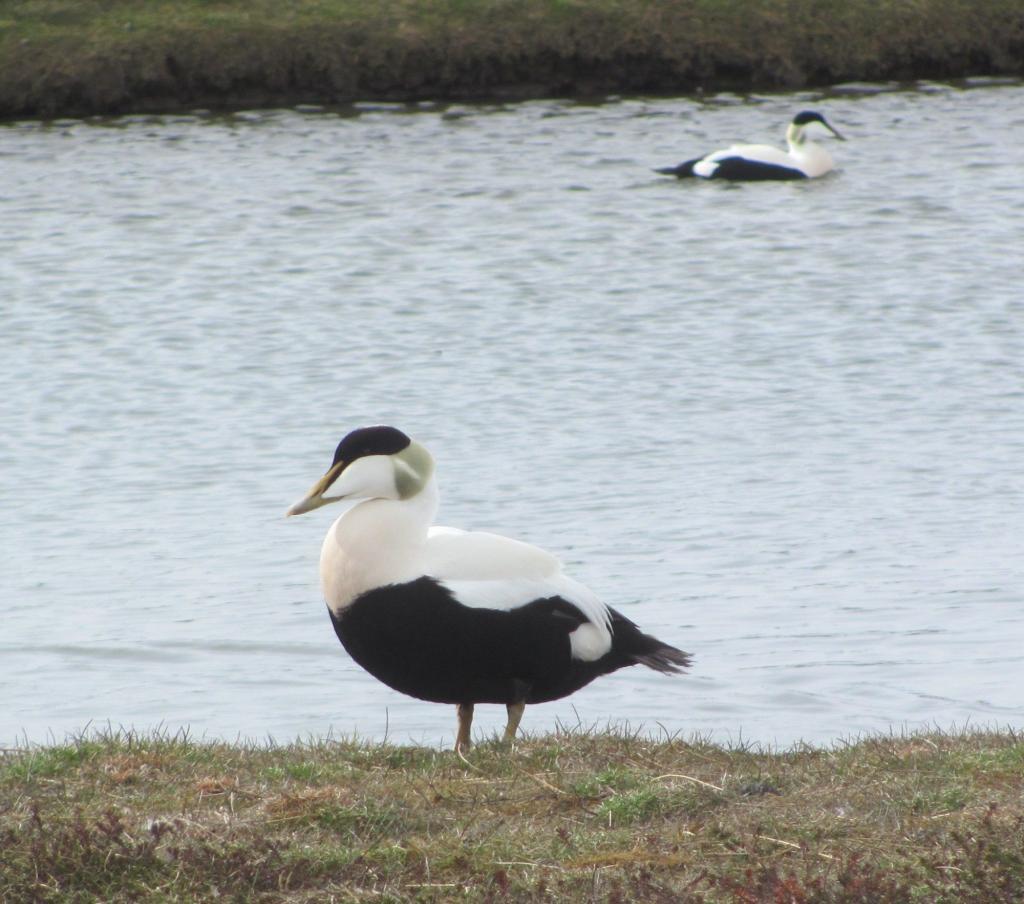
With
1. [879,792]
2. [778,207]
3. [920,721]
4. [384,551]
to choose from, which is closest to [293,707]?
[384,551]

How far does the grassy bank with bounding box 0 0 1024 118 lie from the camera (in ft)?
93.7

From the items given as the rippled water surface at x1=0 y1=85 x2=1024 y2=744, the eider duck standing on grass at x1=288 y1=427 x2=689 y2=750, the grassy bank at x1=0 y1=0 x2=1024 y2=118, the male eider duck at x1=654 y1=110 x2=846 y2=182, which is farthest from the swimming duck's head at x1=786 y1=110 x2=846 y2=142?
the eider duck standing on grass at x1=288 y1=427 x2=689 y2=750

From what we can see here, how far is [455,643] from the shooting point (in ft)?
22.3

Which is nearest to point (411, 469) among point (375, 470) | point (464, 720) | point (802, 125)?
point (375, 470)

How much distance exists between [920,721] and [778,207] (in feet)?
53.2

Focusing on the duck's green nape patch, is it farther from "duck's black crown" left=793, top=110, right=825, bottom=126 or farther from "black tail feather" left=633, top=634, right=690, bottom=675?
"duck's black crown" left=793, top=110, right=825, bottom=126

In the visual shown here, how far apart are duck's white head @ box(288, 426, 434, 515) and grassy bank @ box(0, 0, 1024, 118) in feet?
74.3

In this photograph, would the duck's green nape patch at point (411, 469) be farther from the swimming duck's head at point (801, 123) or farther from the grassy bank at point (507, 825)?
the swimming duck's head at point (801, 123)

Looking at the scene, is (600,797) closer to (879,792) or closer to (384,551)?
(879,792)

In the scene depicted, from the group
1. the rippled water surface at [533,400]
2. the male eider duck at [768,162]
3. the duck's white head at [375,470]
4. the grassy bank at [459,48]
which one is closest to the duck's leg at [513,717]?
the duck's white head at [375,470]

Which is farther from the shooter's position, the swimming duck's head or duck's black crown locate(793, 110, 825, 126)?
duck's black crown locate(793, 110, 825, 126)

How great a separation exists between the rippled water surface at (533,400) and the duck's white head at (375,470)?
1.70 m

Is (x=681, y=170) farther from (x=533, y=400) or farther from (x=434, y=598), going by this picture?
(x=434, y=598)

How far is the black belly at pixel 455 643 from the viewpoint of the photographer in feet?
22.2
